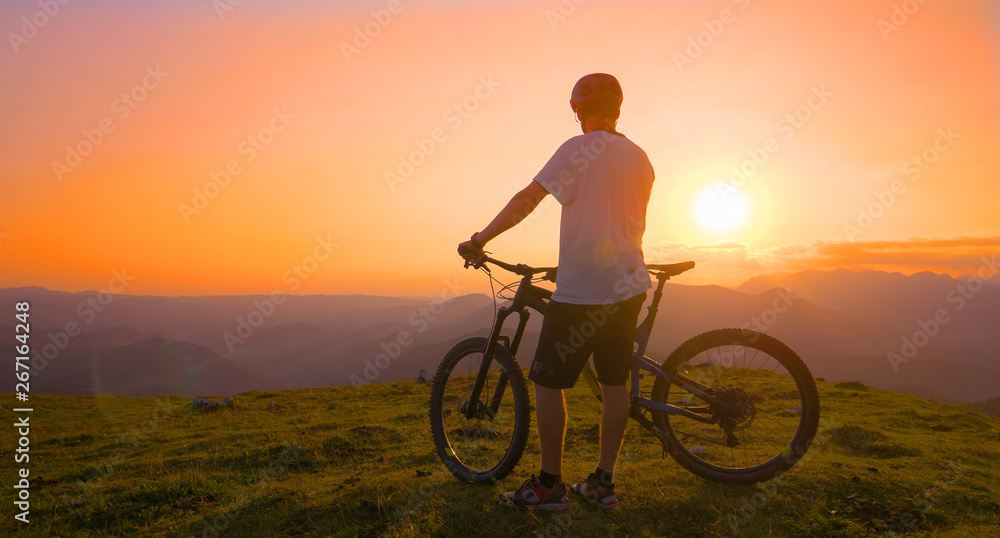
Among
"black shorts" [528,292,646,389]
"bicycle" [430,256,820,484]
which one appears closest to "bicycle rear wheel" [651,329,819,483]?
"bicycle" [430,256,820,484]

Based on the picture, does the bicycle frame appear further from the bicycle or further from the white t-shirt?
the white t-shirt

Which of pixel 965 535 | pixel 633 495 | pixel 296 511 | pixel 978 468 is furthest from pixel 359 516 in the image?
pixel 978 468

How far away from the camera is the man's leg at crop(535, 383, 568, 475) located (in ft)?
12.5

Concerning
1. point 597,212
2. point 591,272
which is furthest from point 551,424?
point 597,212

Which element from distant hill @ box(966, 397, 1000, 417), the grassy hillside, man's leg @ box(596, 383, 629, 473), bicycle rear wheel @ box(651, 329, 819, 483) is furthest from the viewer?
distant hill @ box(966, 397, 1000, 417)

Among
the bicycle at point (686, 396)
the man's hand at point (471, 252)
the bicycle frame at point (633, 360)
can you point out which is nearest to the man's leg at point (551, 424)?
the bicycle at point (686, 396)

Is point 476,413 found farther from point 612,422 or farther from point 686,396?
point 686,396

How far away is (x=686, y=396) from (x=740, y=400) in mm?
456

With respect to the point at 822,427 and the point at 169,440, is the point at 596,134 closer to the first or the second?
the point at 822,427

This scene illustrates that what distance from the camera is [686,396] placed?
14.3 feet

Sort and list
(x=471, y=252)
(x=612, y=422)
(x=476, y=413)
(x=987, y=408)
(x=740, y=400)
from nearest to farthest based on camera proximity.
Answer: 1. (x=612, y=422)
2. (x=740, y=400)
3. (x=471, y=252)
4. (x=476, y=413)
5. (x=987, y=408)

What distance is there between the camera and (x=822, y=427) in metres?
7.41

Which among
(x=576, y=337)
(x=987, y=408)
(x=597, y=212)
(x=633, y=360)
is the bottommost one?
(x=987, y=408)

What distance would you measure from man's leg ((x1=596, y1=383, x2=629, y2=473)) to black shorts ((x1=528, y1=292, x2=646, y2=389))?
0.22m
